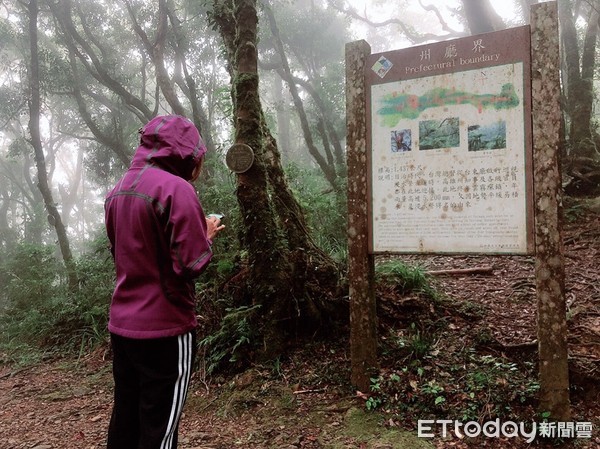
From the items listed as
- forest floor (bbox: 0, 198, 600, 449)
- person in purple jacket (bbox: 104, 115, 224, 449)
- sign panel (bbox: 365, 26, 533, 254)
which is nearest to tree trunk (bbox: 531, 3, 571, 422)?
sign panel (bbox: 365, 26, 533, 254)

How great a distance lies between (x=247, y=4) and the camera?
4.74 m

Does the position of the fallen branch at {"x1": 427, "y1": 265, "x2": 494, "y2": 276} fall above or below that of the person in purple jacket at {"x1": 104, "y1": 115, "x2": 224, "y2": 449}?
below

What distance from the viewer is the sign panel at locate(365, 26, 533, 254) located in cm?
307

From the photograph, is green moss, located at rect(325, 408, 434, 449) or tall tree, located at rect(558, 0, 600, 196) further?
tall tree, located at rect(558, 0, 600, 196)

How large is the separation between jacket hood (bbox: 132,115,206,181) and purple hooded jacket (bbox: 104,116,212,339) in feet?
0.28

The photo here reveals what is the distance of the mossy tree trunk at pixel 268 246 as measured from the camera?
438 cm

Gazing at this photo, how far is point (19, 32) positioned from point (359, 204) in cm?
1830

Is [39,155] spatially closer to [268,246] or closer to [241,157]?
[241,157]

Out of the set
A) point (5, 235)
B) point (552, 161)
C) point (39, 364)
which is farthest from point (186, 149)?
point (5, 235)

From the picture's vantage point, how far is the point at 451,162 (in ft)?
10.7

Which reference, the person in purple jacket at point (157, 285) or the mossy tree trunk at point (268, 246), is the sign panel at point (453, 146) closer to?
the mossy tree trunk at point (268, 246)

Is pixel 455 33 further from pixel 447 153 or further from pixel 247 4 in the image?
pixel 447 153

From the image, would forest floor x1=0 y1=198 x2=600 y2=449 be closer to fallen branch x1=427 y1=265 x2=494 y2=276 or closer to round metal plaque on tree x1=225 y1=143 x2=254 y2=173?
fallen branch x1=427 y1=265 x2=494 y2=276

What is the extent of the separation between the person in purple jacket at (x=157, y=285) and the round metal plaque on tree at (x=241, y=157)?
6.85ft
